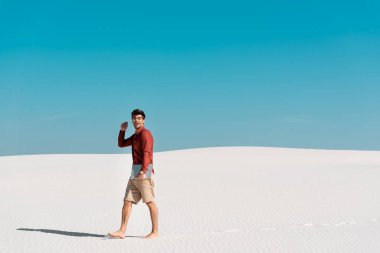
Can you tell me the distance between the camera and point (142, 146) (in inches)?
280

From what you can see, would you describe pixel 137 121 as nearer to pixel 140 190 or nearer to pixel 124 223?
pixel 140 190

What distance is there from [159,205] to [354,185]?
661 centimetres

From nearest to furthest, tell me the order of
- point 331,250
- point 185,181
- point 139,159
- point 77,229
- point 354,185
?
point 331,250
point 139,159
point 77,229
point 354,185
point 185,181

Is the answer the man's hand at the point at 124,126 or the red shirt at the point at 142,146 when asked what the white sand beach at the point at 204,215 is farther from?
the man's hand at the point at 124,126

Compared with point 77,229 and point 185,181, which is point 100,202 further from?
point 185,181

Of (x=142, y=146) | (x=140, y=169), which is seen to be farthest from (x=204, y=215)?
(x=142, y=146)

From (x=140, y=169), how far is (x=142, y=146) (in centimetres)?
32

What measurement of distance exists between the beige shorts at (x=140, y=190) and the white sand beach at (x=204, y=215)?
0.57 meters

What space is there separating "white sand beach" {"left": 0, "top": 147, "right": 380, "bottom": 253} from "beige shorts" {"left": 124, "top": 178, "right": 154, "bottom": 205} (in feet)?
1.88

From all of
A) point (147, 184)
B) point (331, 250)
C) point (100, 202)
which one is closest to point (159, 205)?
point (100, 202)

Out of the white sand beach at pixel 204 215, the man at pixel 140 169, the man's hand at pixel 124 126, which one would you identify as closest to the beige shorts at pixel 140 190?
the man at pixel 140 169

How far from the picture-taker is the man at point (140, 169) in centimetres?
710

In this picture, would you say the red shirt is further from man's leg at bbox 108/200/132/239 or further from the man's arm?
man's leg at bbox 108/200/132/239

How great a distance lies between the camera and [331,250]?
662cm
